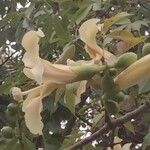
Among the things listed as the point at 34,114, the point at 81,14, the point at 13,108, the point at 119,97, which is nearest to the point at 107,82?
the point at 119,97

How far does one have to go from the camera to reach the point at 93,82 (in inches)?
37.7

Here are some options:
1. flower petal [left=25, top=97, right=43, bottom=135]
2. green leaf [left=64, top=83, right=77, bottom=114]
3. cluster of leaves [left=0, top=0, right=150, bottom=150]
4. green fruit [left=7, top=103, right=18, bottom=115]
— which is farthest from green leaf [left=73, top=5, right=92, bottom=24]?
flower petal [left=25, top=97, right=43, bottom=135]

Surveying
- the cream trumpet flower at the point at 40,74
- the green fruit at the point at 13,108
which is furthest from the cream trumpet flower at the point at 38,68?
the green fruit at the point at 13,108

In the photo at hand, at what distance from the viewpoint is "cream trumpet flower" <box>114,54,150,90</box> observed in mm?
914

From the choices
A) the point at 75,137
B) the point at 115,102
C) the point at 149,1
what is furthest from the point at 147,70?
the point at 149,1

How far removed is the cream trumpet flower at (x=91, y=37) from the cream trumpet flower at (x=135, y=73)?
49 millimetres

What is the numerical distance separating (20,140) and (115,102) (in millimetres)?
467

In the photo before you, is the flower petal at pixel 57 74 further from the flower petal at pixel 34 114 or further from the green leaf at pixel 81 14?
the green leaf at pixel 81 14

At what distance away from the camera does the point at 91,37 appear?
3.14 feet

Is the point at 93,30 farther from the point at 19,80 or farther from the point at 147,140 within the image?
the point at 19,80

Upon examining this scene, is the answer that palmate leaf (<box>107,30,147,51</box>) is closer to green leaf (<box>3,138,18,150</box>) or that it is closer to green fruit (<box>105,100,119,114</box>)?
green fruit (<box>105,100,119,114</box>)

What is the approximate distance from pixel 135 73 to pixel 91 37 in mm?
106

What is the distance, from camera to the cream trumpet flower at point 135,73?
91 centimetres

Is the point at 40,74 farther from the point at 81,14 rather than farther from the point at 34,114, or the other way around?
the point at 81,14
